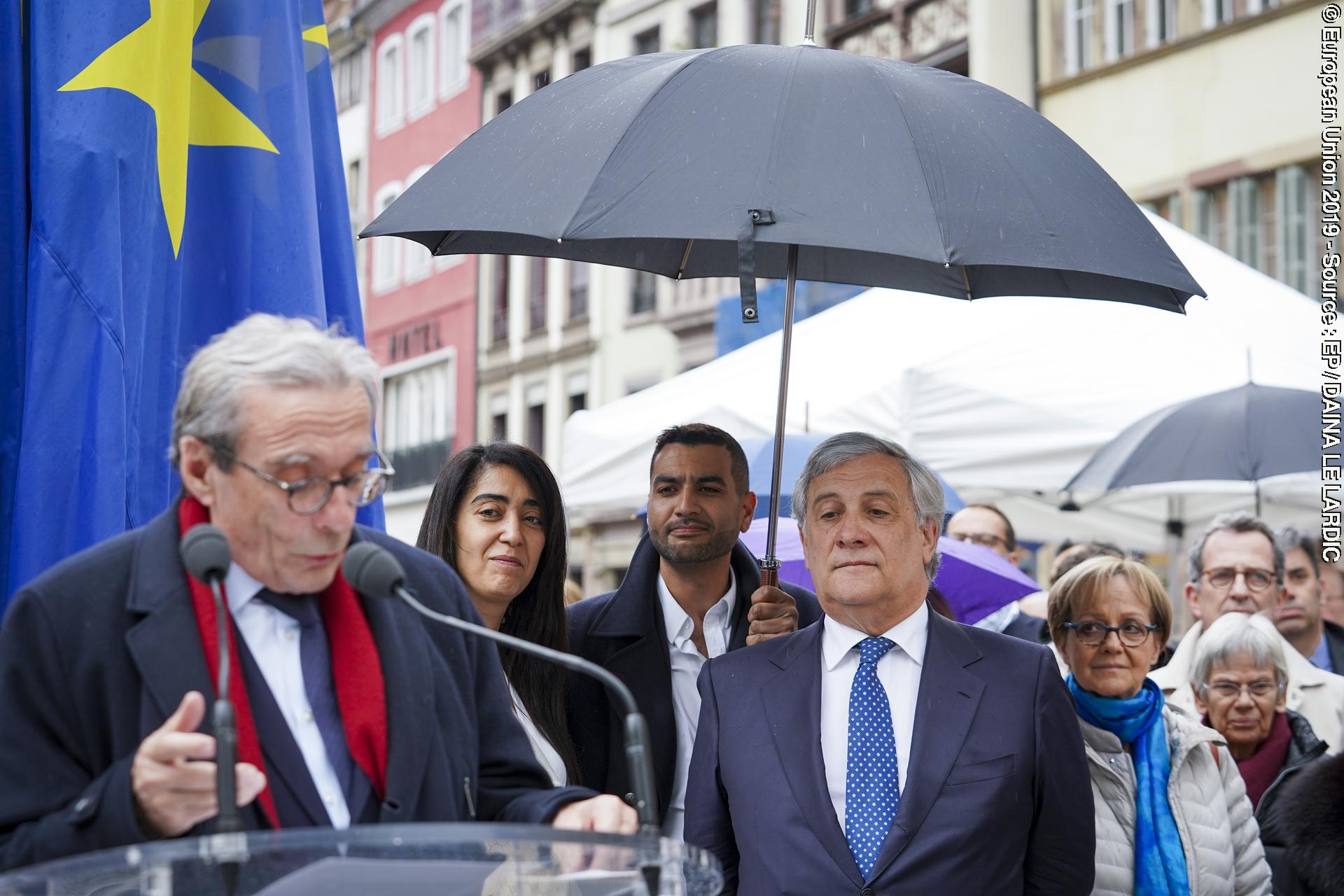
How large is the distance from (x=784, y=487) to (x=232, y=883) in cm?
564

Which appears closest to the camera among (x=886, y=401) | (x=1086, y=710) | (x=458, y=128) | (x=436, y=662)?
(x=436, y=662)

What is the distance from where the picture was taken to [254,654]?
270 cm

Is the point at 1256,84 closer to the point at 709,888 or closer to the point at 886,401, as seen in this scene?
the point at 886,401

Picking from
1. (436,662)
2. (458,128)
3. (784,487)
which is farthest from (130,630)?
(458,128)

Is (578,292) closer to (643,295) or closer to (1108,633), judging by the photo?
(643,295)

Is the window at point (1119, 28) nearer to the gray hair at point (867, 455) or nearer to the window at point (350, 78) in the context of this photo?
the gray hair at point (867, 455)

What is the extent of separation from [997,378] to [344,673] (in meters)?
6.08

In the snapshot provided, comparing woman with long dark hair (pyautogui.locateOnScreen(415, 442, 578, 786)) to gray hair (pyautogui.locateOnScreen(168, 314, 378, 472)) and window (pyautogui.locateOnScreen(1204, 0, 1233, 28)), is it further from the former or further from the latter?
window (pyautogui.locateOnScreen(1204, 0, 1233, 28))

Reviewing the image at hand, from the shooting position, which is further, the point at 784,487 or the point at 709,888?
the point at 784,487

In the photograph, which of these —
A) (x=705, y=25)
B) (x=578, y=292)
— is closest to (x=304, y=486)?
(x=705, y=25)

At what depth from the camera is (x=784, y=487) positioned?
7758mm

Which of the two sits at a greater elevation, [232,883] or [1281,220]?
[1281,220]

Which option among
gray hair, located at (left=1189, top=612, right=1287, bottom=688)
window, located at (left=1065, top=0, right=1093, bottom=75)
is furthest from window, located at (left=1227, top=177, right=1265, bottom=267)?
gray hair, located at (left=1189, top=612, right=1287, bottom=688)

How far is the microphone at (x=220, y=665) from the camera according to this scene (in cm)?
233
